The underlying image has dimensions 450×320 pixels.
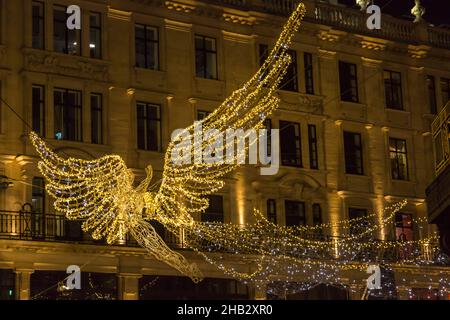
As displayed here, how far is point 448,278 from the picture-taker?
35.8 meters

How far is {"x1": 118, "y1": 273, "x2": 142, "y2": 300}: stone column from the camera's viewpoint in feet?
96.0

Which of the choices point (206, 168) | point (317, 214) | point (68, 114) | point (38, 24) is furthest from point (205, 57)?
point (317, 214)

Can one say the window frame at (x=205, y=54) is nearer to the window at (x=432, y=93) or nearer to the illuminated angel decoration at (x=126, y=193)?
the illuminated angel decoration at (x=126, y=193)

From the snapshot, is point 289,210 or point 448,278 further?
point 448,278

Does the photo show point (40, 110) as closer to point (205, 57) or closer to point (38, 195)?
point (38, 195)

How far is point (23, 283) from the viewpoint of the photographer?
27.5 m

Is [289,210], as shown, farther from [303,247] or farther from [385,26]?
[385,26]

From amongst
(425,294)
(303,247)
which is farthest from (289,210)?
→ (425,294)

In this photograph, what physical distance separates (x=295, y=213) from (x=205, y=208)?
438 centimetres

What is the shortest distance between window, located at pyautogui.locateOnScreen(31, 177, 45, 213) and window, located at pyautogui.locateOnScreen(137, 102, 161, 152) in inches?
149

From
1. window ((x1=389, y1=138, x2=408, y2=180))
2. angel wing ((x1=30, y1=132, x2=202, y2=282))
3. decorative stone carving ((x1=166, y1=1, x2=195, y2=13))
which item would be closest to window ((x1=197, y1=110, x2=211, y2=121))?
decorative stone carving ((x1=166, y1=1, x2=195, y2=13))

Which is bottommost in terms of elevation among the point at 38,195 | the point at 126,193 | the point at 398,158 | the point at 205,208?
the point at 126,193

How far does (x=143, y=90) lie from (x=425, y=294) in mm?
12911

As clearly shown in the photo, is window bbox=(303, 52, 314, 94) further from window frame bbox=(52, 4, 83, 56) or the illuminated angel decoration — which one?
window frame bbox=(52, 4, 83, 56)
